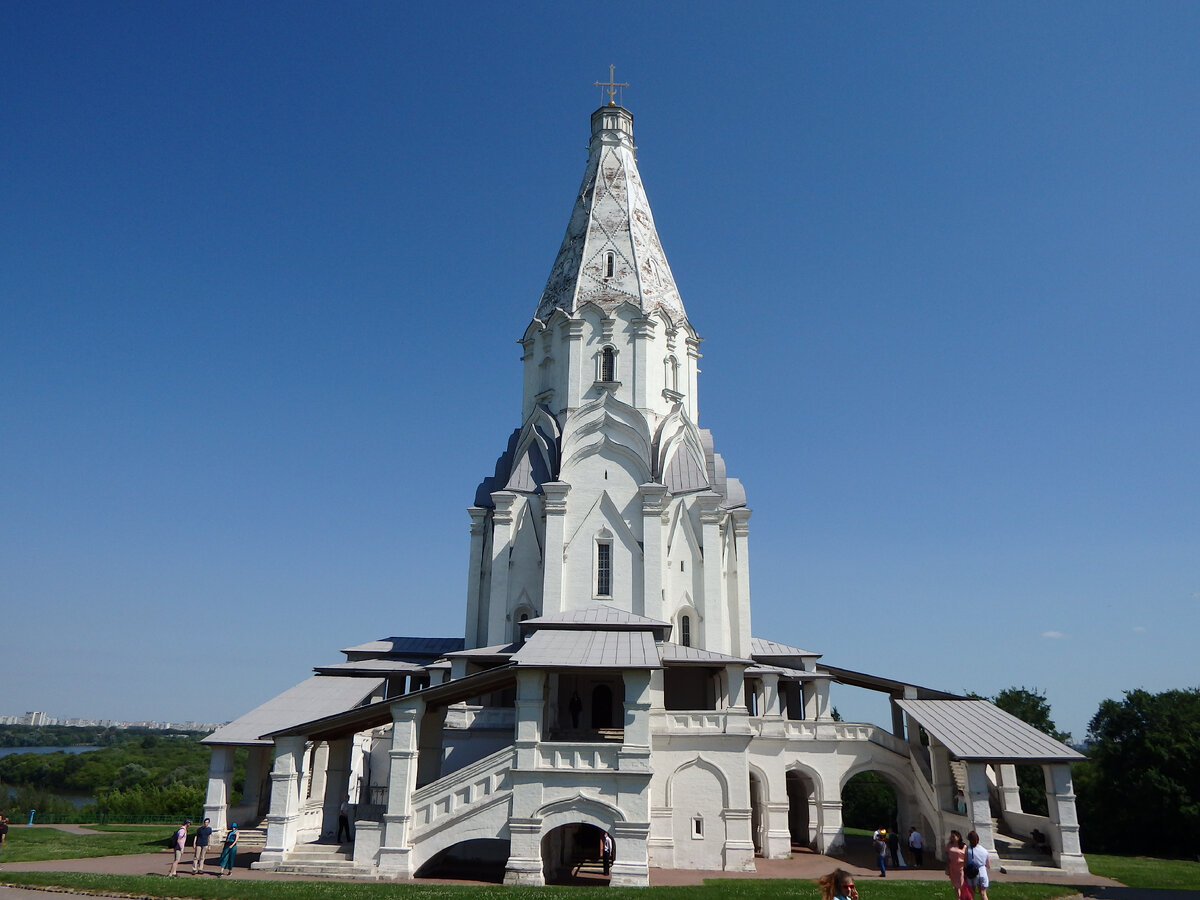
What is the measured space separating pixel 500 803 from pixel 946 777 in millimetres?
12638

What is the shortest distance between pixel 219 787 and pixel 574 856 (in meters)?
10.0

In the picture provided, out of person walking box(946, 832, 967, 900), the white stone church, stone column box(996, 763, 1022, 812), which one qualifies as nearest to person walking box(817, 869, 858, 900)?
person walking box(946, 832, 967, 900)

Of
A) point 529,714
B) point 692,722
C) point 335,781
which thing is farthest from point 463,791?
point 692,722

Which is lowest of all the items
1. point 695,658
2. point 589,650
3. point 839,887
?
point 839,887

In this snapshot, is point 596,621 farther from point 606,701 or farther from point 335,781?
point 335,781

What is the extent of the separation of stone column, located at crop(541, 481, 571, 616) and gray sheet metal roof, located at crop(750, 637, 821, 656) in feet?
24.1

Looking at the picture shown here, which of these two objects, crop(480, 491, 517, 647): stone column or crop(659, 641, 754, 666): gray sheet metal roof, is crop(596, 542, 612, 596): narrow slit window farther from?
crop(659, 641, 754, 666): gray sheet metal roof

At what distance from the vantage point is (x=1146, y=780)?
29578 mm

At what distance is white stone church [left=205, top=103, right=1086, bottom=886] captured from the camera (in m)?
17.2

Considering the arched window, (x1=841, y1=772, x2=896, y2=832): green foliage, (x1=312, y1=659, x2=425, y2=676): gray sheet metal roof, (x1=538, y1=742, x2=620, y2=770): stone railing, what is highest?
the arched window

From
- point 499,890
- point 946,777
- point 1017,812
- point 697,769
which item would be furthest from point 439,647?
point 1017,812

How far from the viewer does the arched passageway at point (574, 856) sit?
18016 mm

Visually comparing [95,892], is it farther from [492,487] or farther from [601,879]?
[492,487]

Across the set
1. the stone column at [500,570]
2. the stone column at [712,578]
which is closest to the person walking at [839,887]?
the stone column at [712,578]
